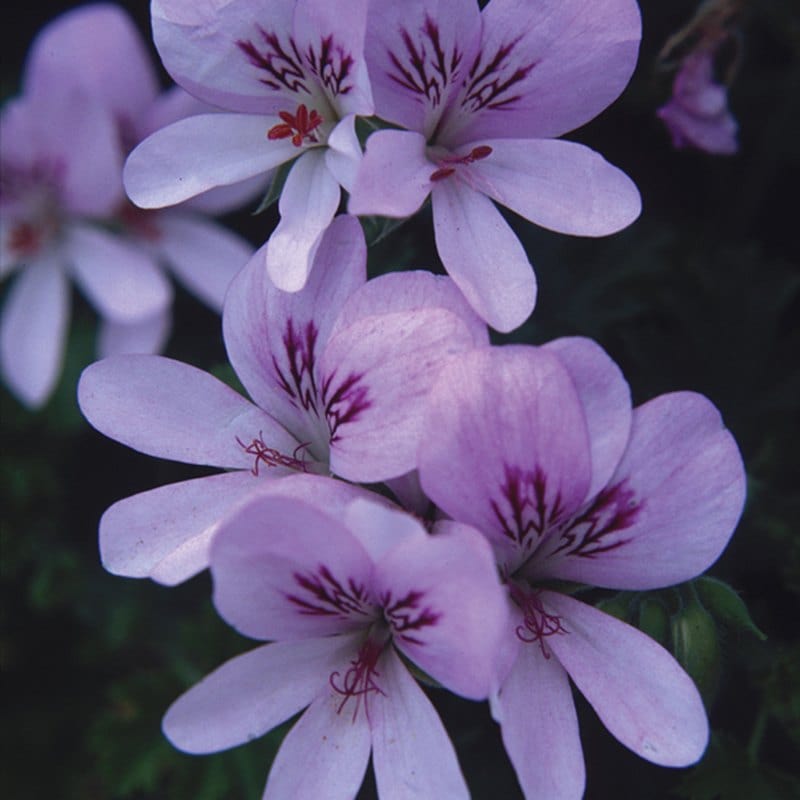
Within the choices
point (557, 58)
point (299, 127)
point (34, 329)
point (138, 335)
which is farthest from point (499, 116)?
point (34, 329)

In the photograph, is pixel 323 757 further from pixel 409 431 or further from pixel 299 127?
pixel 299 127

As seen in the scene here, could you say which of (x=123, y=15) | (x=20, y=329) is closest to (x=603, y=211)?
(x=123, y=15)

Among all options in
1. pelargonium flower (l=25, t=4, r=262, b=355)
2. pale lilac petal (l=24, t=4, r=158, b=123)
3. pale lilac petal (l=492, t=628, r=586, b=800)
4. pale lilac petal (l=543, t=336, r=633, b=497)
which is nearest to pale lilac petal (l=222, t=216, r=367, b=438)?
pale lilac petal (l=543, t=336, r=633, b=497)

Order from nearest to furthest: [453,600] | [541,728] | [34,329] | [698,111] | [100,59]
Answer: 1. [453,600]
2. [541,728]
3. [698,111]
4. [100,59]
5. [34,329]

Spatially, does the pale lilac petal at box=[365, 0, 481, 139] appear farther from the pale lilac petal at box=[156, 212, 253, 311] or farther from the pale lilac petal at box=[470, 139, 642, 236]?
the pale lilac petal at box=[156, 212, 253, 311]

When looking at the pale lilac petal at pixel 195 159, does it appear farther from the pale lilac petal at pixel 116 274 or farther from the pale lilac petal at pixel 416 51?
the pale lilac petal at pixel 116 274

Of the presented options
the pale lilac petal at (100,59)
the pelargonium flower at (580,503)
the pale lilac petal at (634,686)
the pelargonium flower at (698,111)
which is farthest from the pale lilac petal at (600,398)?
the pale lilac petal at (100,59)

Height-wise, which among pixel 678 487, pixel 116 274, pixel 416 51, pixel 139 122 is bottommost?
pixel 116 274
